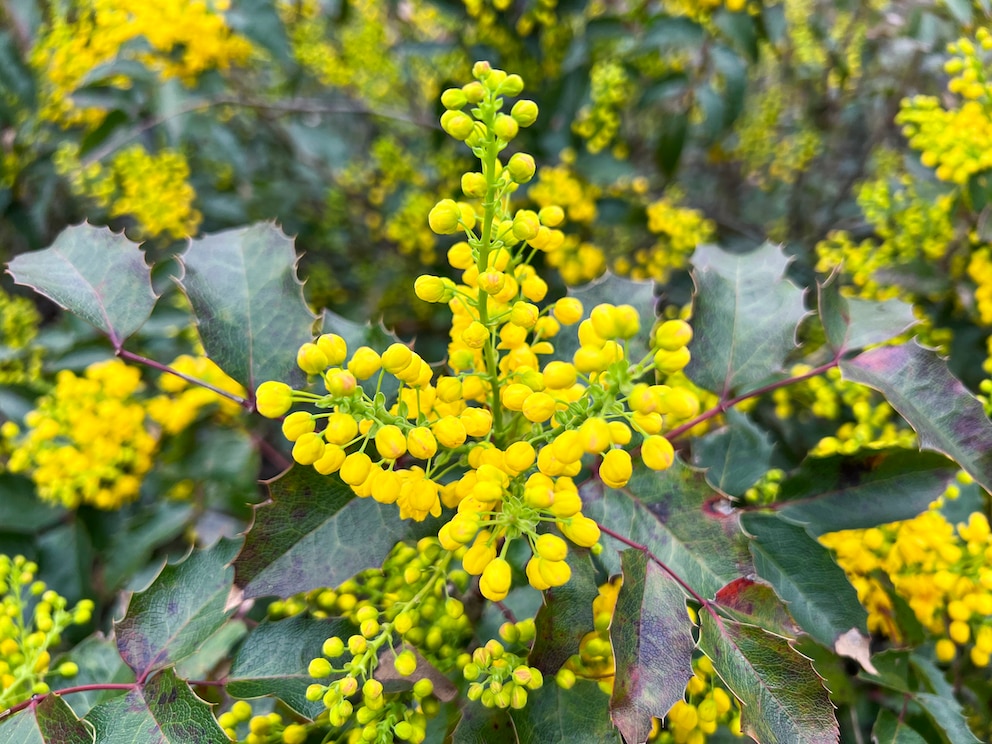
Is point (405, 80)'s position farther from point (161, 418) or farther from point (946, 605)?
point (946, 605)

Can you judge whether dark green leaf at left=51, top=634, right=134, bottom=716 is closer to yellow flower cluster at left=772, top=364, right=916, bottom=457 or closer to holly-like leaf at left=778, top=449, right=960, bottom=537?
holly-like leaf at left=778, top=449, right=960, bottom=537

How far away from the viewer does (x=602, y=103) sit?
1.88 m

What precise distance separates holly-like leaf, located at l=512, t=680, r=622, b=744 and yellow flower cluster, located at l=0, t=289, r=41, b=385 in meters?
1.68

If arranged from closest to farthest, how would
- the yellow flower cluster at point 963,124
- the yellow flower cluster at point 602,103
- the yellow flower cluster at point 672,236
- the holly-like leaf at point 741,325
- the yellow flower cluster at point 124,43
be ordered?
the holly-like leaf at point 741,325
the yellow flower cluster at point 963,124
the yellow flower cluster at point 602,103
the yellow flower cluster at point 672,236
the yellow flower cluster at point 124,43

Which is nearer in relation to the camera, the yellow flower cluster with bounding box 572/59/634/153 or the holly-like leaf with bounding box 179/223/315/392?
the holly-like leaf with bounding box 179/223/315/392

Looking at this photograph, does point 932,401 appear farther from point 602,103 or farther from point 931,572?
point 602,103

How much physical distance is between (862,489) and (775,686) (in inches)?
16.2

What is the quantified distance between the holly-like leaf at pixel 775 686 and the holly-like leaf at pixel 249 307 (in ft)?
2.18

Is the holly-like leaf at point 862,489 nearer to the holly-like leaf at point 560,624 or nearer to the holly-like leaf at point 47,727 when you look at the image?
the holly-like leaf at point 560,624

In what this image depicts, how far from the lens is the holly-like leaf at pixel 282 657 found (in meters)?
0.87

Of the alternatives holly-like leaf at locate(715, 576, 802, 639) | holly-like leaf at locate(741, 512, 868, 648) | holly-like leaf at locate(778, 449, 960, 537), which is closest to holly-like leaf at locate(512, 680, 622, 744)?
holly-like leaf at locate(715, 576, 802, 639)

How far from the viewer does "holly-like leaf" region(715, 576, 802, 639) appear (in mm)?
805

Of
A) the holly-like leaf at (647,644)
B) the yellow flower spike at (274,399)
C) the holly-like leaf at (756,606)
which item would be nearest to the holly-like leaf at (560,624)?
the holly-like leaf at (647,644)

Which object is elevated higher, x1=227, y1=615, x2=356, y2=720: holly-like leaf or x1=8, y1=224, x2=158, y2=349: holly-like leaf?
x1=8, y1=224, x2=158, y2=349: holly-like leaf
